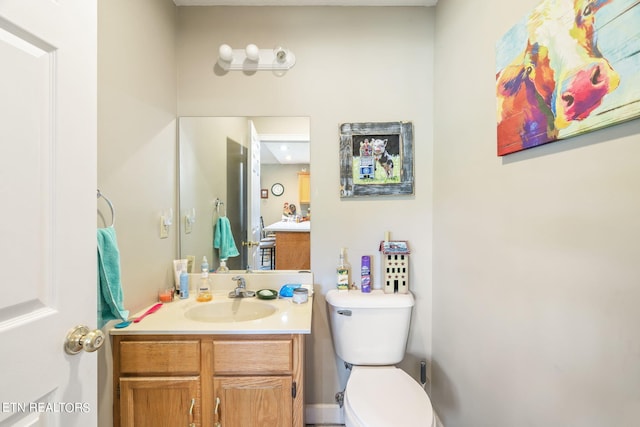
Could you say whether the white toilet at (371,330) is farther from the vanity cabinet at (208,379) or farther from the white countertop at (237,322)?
the vanity cabinet at (208,379)

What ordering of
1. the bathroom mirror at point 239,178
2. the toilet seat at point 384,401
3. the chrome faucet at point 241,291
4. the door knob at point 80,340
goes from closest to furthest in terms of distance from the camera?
the door knob at point 80,340
the toilet seat at point 384,401
the chrome faucet at point 241,291
the bathroom mirror at point 239,178

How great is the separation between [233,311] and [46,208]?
3.42 ft

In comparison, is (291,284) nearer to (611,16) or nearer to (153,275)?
(153,275)

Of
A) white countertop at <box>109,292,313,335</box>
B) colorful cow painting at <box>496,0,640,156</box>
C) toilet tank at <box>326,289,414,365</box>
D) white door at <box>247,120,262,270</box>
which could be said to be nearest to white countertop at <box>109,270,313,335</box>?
white countertop at <box>109,292,313,335</box>

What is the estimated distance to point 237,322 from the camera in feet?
4.28

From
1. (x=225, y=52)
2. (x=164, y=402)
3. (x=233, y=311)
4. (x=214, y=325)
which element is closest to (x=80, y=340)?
(x=214, y=325)

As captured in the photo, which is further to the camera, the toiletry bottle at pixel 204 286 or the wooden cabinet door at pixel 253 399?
the toiletry bottle at pixel 204 286

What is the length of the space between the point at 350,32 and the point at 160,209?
146 cm

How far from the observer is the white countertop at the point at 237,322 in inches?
44.7

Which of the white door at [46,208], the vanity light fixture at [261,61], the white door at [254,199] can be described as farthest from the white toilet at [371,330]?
the vanity light fixture at [261,61]

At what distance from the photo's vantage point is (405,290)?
157 cm

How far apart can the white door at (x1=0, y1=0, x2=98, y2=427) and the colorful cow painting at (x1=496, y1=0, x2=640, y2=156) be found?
4.05 ft

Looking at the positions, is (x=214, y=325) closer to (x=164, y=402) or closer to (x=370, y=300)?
(x=164, y=402)

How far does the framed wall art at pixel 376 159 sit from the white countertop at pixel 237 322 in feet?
2.07
